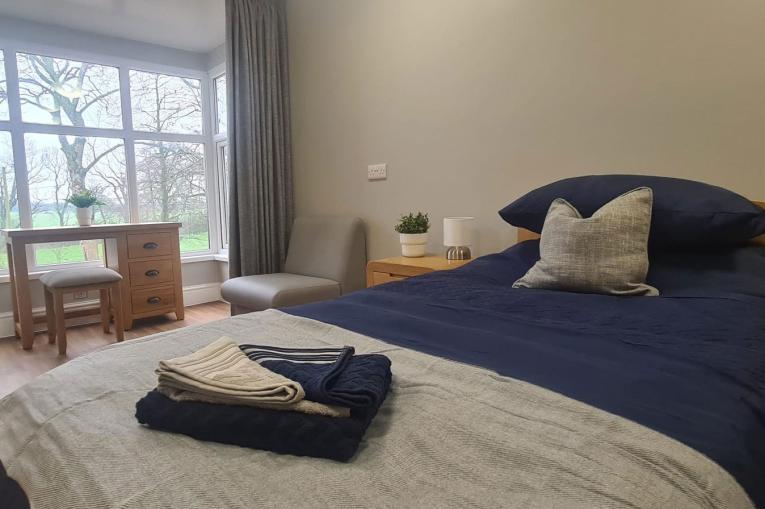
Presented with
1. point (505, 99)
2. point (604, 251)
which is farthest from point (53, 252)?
point (604, 251)

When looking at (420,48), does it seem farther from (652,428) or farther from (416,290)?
(652,428)

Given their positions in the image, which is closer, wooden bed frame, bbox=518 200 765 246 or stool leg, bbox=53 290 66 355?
wooden bed frame, bbox=518 200 765 246

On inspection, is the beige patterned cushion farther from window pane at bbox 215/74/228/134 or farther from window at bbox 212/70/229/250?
window pane at bbox 215/74/228/134

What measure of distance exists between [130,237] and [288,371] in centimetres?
340

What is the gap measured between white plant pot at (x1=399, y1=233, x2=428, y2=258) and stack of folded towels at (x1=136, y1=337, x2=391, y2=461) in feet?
6.36

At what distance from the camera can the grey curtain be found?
3592mm

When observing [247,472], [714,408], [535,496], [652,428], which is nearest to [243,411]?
[247,472]

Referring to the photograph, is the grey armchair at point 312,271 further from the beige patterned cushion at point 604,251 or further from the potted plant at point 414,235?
the beige patterned cushion at point 604,251

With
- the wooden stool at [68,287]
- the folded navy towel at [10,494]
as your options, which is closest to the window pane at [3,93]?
the wooden stool at [68,287]

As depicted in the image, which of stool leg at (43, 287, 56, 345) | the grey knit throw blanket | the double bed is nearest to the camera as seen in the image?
the double bed

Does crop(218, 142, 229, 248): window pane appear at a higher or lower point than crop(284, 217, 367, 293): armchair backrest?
higher

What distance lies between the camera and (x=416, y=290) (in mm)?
1675

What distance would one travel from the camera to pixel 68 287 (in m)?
3.05

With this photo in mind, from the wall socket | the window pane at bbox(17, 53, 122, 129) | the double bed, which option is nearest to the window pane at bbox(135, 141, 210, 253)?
the window pane at bbox(17, 53, 122, 129)
